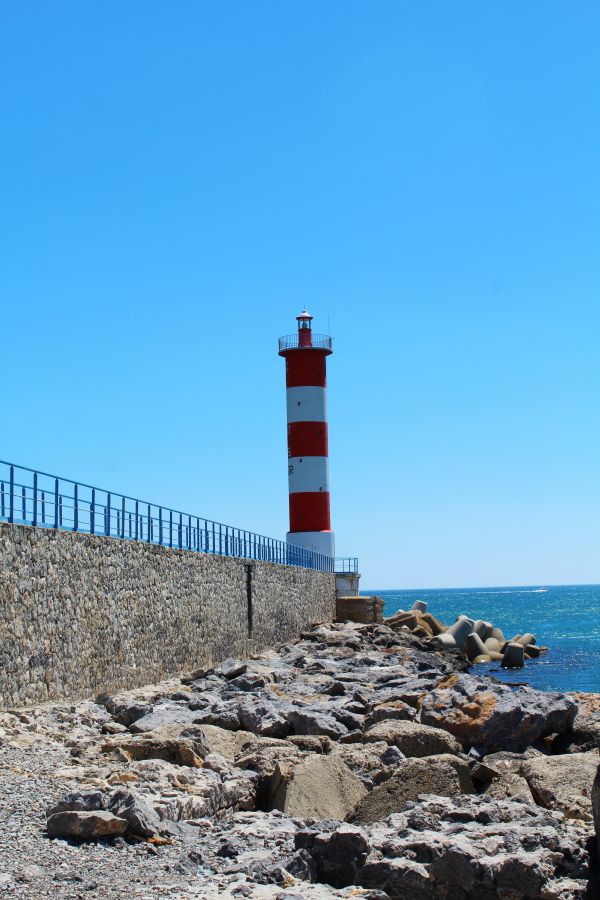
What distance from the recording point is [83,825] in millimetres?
7340

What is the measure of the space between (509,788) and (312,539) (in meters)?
27.5

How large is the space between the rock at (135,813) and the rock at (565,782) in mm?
3429

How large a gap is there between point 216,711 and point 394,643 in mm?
18884

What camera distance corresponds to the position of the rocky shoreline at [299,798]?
6.91 metres

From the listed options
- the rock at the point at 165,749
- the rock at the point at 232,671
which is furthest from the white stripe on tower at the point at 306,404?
the rock at the point at 165,749

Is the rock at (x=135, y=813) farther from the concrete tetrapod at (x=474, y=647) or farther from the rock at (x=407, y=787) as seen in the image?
the concrete tetrapod at (x=474, y=647)

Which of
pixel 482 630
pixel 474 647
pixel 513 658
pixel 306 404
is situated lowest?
pixel 513 658

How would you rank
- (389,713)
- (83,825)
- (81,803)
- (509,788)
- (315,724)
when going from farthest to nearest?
(389,713)
(315,724)
(509,788)
(81,803)
(83,825)

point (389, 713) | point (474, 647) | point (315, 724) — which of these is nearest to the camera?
point (315, 724)

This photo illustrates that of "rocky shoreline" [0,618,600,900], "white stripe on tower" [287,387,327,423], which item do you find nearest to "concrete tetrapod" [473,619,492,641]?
"white stripe on tower" [287,387,327,423]

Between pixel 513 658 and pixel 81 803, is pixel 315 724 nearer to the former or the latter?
pixel 81 803

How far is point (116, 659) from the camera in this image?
15.9 meters

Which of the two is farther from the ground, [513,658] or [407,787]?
[407,787]

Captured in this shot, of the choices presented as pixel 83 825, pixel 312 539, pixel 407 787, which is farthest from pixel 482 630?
pixel 83 825
